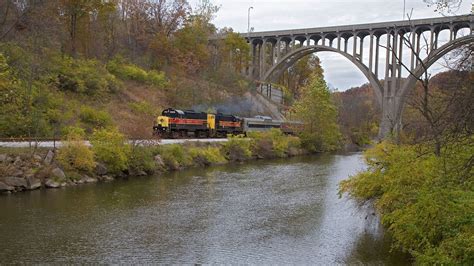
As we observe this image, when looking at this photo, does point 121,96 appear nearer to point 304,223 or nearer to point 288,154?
point 288,154

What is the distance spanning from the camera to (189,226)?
15.1 meters

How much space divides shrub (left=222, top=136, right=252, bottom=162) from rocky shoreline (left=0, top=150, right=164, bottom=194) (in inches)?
577

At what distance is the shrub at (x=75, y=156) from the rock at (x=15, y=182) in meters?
2.44

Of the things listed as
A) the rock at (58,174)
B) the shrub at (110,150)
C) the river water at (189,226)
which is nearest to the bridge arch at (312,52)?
the river water at (189,226)

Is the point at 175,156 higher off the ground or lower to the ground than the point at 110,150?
lower

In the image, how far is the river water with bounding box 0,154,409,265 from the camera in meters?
12.3

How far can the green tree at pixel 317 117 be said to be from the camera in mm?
48562

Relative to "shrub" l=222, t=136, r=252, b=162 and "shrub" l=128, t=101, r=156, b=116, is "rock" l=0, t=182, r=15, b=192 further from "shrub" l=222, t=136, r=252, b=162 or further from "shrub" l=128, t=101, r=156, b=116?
"shrub" l=128, t=101, r=156, b=116

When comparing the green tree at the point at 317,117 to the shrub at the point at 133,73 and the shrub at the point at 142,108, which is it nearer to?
the shrub at the point at 133,73

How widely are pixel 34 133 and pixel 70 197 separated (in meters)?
8.97

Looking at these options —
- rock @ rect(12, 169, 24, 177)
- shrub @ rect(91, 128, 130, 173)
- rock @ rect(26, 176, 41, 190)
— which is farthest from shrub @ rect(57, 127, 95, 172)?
rock @ rect(12, 169, 24, 177)

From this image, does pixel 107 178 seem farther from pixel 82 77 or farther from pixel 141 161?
pixel 82 77

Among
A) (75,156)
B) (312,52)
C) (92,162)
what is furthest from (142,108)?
(312,52)

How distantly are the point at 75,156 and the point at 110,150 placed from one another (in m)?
2.02
